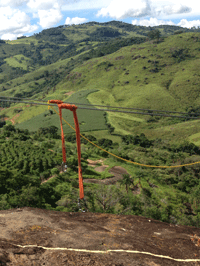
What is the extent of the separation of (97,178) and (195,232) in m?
38.9

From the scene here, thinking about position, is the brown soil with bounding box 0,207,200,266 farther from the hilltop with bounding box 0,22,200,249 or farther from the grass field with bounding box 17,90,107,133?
the grass field with bounding box 17,90,107,133

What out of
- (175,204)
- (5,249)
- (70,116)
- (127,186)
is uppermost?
(70,116)

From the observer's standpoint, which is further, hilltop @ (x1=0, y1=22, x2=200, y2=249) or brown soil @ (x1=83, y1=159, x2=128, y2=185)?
brown soil @ (x1=83, y1=159, x2=128, y2=185)

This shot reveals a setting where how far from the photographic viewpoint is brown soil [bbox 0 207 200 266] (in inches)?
439

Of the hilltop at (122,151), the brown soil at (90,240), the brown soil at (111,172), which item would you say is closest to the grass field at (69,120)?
the hilltop at (122,151)

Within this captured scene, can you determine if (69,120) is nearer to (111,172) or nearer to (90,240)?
(111,172)

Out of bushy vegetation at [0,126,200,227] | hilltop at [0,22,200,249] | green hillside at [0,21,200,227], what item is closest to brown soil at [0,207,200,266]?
hilltop at [0,22,200,249]

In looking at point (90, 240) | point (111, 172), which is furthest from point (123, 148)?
point (90, 240)

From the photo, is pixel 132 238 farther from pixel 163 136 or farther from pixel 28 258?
pixel 163 136

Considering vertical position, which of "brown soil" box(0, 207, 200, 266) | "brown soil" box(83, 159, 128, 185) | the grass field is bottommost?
"brown soil" box(83, 159, 128, 185)

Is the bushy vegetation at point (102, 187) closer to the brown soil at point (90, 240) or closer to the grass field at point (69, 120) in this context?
the brown soil at point (90, 240)

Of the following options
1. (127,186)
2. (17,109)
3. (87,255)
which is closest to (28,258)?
(87,255)

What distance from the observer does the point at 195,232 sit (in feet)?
50.6

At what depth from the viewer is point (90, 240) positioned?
1291 cm
